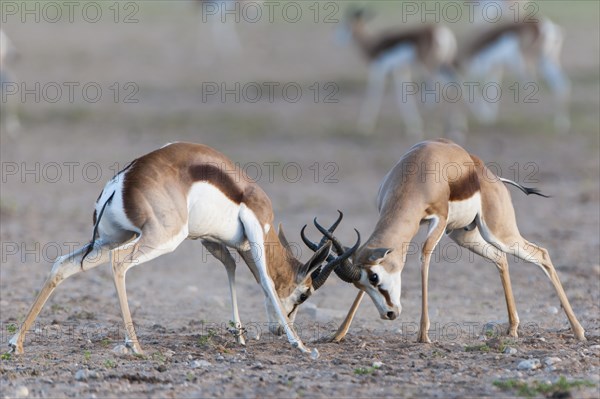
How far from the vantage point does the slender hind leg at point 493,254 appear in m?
7.97

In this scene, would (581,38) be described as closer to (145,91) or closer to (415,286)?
(145,91)

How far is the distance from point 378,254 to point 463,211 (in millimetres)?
891

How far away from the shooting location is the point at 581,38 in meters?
26.6

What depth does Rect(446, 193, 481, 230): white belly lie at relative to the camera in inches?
301

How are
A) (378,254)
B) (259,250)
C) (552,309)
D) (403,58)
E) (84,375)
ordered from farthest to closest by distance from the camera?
(403,58) → (552,309) → (259,250) → (378,254) → (84,375)

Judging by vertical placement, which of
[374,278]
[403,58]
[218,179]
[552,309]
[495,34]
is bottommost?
[552,309]

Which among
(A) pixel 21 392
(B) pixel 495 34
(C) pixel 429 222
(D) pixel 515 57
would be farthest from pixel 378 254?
(B) pixel 495 34

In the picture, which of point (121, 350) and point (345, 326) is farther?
point (345, 326)

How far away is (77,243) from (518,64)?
12.0 metres

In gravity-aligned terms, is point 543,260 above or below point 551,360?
above

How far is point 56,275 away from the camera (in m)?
6.95

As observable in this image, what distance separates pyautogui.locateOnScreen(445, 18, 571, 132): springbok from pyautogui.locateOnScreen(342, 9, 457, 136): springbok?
72cm

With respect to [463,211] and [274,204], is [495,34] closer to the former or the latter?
[274,204]

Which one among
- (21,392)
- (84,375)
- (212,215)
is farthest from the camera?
(212,215)
